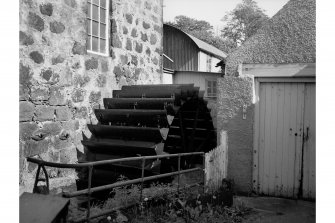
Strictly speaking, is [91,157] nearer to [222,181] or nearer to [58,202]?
[222,181]

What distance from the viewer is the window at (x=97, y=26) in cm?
590

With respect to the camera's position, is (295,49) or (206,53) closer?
(295,49)

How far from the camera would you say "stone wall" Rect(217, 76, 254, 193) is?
5.73 m

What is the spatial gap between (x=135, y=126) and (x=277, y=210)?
102 inches

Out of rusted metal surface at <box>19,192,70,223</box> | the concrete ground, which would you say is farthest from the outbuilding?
rusted metal surface at <box>19,192,70,223</box>

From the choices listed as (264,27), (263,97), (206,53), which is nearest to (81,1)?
(264,27)

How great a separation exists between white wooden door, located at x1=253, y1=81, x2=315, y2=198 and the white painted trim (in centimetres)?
21

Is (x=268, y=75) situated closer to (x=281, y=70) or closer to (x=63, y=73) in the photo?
(x=281, y=70)

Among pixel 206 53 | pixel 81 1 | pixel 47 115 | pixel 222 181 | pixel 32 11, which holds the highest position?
pixel 206 53

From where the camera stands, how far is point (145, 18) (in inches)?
289

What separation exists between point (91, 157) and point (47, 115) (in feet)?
3.90

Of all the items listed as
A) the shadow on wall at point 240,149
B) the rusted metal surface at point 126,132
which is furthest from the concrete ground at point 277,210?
Result: the rusted metal surface at point 126,132

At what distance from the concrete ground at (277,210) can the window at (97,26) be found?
352 centimetres

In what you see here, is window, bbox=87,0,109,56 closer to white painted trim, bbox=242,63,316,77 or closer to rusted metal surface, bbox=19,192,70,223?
white painted trim, bbox=242,63,316,77
